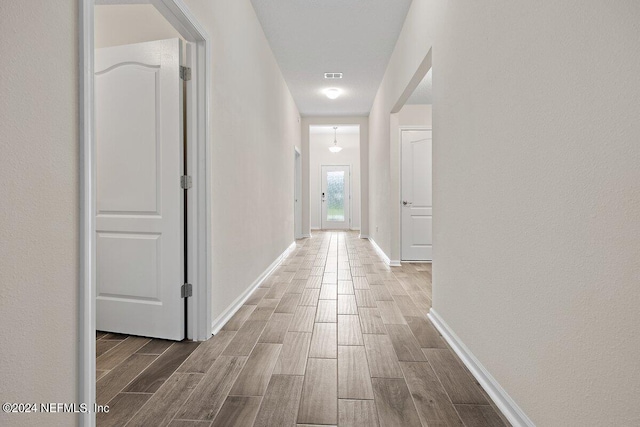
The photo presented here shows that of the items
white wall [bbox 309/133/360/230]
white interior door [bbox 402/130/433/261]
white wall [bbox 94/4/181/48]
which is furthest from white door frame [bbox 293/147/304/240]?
white wall [bbox 94/4/181/48]

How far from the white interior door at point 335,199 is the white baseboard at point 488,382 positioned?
8.92m

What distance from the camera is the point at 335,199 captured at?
1138 cm

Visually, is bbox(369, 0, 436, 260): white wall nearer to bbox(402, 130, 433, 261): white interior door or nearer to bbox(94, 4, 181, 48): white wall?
bbox(402, 130, 433, 261): white interior door

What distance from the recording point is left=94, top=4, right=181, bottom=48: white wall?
252 centimetres

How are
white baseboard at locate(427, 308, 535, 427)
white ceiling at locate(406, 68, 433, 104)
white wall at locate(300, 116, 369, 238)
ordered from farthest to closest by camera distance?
white wall at locate(300, 116, 369, 238) < white ceiling at locate(406, 68, 433, 104) < white baseboard at locate(427, 308, 535, 427)

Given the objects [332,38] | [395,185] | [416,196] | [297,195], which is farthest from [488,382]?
[297,195]

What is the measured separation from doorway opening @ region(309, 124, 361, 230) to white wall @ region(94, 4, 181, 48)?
27.7 ft

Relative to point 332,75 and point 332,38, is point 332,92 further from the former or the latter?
point 332,38

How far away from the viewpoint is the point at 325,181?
445 inches
